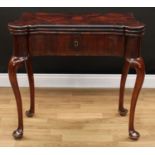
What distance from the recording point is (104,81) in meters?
2.39

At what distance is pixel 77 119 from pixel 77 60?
0.59 meters

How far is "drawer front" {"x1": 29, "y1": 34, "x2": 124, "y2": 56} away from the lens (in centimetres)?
149

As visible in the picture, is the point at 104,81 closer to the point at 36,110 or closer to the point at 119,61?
the point at 119,61

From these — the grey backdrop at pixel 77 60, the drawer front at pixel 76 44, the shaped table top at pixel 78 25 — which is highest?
the shaped table top at pixel 78 25

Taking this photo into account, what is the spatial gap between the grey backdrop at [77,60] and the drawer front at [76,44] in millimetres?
806

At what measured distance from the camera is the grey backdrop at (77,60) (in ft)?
7.37

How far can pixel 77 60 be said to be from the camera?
2.35 meters

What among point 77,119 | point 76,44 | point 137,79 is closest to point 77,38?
point 76,44

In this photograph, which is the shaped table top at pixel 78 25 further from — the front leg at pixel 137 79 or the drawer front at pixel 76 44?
the front leg at pixel 137 79

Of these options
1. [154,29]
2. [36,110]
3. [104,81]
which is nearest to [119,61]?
[104,81]

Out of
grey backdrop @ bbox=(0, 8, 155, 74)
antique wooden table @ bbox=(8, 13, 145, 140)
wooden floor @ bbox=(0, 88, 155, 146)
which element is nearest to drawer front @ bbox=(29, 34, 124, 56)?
antique wooden table @ bbox=(8, 13, 145, 140)

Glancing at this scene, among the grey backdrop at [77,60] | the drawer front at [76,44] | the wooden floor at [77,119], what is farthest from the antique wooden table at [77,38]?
the grey backdrop at [77,60]

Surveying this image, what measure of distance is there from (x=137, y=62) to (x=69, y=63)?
93 cm

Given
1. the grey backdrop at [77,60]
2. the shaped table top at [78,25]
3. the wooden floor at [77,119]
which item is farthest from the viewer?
the grey backdrop at [77,60]
